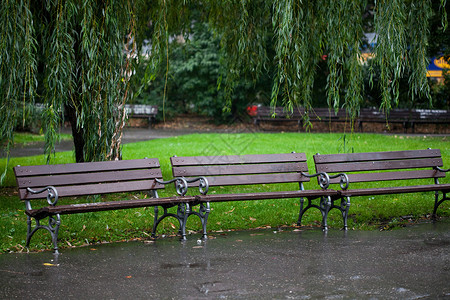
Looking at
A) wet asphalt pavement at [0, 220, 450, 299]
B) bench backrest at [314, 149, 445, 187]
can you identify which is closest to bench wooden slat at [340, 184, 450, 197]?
bench backrest at [314, 149, 445, 187]

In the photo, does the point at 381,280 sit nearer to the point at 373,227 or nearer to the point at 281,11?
the point at 373,227

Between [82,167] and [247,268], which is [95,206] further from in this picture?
[247,268]

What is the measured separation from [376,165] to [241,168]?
184cm

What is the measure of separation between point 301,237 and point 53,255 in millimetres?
2587

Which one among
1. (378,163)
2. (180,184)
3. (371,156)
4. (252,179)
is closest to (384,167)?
(378,163)

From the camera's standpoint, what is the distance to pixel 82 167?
20.5 ft

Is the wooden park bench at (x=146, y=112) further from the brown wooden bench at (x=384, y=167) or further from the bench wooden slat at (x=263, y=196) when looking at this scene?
the bench wooden slat at (x=263, y=196)

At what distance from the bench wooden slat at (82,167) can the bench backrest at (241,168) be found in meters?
0.37

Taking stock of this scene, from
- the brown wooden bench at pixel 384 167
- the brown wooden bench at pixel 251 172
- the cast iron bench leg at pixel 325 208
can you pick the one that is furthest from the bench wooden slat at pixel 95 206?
the brown wooden bench at pixel 384 167

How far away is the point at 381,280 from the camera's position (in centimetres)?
469

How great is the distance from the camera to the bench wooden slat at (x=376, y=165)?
7.29 m

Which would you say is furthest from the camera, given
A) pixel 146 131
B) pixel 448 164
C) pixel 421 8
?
pixel 146 131

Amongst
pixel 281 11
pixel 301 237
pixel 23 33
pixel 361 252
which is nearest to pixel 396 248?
pixel 361 252

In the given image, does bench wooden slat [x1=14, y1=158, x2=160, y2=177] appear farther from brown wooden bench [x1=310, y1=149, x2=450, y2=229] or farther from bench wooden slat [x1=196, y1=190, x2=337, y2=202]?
brown wooden bench [x1=310, y1=149, x2=450, y2=229]
